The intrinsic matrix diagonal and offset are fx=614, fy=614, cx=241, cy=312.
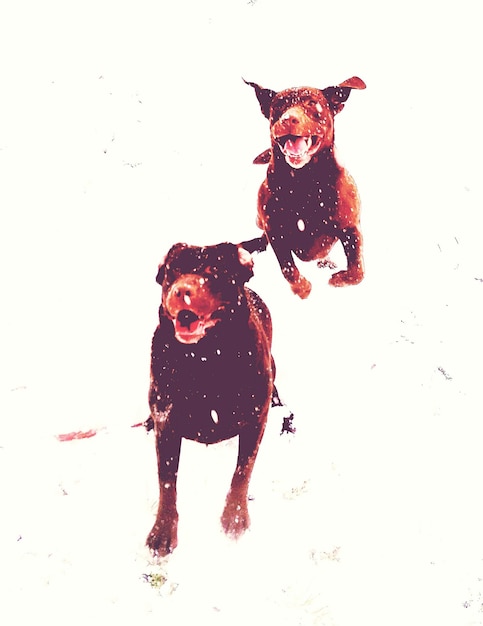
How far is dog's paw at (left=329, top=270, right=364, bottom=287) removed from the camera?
12.6 ft

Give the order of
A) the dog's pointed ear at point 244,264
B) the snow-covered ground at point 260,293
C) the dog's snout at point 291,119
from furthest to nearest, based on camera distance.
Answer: the dog's snout at point 291,119, the snow-covered ground at point 260,293, the dog's pointed ear at point 244,264

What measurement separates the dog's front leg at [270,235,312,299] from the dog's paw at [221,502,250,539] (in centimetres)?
147

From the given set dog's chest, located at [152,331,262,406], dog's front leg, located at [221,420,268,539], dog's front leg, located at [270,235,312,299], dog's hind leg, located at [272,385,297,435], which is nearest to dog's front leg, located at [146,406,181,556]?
dog's chest, located at [152,331,262,406]

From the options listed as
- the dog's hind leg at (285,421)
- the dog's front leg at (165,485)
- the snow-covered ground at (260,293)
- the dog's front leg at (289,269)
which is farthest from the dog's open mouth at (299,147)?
the dog's front leg at (165,485)

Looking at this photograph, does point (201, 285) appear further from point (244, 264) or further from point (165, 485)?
point (165, 485)

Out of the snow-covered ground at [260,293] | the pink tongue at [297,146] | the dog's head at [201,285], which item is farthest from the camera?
the pink tongue at [297,146]

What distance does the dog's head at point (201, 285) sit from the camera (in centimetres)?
223

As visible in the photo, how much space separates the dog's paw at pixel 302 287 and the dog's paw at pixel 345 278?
0.15 meters

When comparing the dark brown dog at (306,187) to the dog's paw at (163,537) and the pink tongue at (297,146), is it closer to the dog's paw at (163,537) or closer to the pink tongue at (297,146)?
the pink tongue at (297,146)

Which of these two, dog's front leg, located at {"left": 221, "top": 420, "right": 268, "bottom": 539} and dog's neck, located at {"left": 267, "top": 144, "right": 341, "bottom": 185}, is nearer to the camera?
dog's front leg, located at {"left": 221, "top": 420, "right": 268, "bottom": 539}

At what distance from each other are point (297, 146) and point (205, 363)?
1385mm

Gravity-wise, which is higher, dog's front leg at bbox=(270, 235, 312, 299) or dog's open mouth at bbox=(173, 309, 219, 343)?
dog's open mouth at bbox=(173, 309, 219, 343)

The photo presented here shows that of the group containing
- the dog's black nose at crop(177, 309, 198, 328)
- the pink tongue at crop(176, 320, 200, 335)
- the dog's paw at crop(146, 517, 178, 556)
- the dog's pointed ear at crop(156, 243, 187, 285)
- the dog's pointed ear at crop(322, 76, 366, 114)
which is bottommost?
the dog's paw at crop(146, 517, 178, 556)

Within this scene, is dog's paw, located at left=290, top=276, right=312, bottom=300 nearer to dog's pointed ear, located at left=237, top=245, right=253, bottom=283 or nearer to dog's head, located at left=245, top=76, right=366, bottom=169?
dog's head, located at left=245, top=76, right=366, bottom=169
